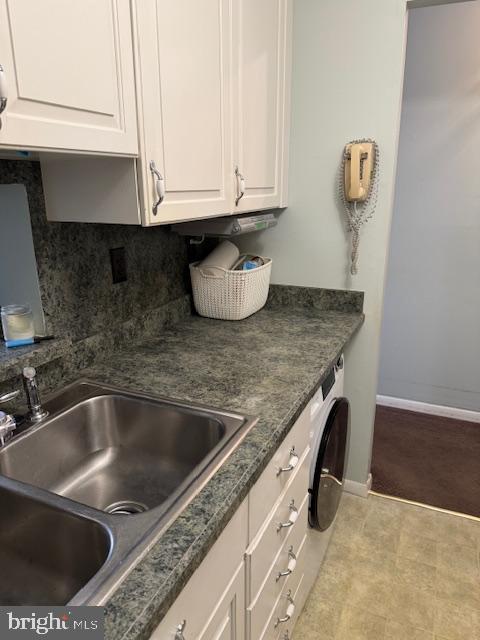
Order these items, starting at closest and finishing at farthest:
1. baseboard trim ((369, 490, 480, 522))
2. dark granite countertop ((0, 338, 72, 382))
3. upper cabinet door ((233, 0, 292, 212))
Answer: dark granite countertop ((0, 338, 72, 382))
upper cabinet door ((233, 0, 292, 212))
baseboard trim ((369, 490, 480, 522))

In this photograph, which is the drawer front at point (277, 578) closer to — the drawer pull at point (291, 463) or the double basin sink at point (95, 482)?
the drawer pull at point (291, 463)

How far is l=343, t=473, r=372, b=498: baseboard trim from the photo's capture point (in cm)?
226

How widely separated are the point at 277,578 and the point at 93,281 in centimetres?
106

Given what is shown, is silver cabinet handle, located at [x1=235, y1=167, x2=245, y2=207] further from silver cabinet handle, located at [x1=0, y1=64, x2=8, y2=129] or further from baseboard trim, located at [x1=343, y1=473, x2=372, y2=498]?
baseboard trim, located at [x1=343, y1=473, x2=372, y2=498]

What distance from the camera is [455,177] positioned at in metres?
2.64

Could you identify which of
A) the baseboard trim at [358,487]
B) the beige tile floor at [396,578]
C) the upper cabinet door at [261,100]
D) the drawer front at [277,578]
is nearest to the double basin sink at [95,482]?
the drawer front at [277,578]

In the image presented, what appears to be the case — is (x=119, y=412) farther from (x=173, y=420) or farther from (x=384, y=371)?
(x=384, y=371)

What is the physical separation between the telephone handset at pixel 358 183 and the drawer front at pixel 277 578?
112cm

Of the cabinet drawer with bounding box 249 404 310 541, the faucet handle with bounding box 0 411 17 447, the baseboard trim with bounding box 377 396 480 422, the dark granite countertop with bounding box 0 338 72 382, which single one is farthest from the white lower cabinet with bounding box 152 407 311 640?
the baseboard trim with bounding box 377 396 480 422

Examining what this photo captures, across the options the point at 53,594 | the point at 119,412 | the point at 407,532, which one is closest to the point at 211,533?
the point at 53,594

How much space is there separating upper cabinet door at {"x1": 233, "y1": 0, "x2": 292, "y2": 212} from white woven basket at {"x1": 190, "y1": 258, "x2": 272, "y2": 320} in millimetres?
293

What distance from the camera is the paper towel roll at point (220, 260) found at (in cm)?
188

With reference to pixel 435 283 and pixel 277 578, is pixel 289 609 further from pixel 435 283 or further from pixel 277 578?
pixel 435 283

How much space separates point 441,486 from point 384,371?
95 centimetres
